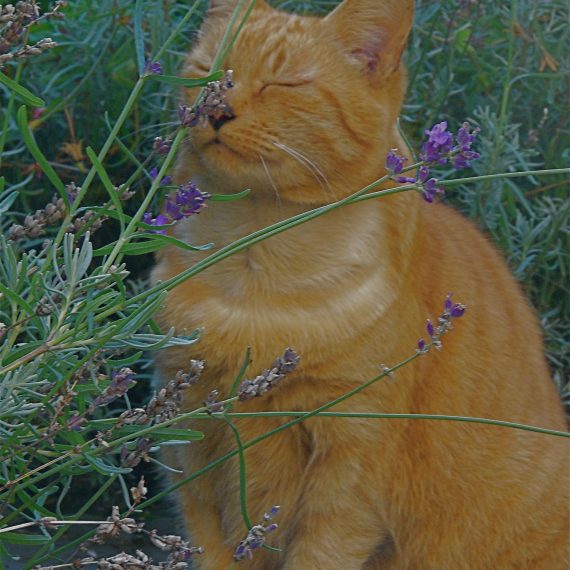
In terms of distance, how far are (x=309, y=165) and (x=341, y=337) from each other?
0.31 meters

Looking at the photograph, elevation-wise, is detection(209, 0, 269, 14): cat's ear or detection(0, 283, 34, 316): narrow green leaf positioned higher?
detection(209, 0, 269, 14): cat's ear

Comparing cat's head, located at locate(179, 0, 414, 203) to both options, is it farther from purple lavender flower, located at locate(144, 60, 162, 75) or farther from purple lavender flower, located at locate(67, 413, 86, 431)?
purple lavender flower, located at locate(67, 413, 86, 431)

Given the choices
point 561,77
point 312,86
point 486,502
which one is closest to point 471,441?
point 486,502

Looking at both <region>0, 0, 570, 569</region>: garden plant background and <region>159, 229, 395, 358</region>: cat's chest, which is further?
<region>0, 0, 570, 569</region>: garden plant background

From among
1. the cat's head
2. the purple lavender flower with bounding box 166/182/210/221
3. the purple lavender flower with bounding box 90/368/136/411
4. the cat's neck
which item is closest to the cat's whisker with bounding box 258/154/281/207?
the cat's head

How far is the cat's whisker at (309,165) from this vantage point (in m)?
1.87

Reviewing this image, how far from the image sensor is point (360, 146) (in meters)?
1.96

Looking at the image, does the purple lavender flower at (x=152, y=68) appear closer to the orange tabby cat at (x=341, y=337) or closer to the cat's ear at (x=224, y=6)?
the orange tabby cat at (x=341, y=337)

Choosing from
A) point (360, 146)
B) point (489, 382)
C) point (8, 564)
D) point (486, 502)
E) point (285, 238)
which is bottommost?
point (8, 564)

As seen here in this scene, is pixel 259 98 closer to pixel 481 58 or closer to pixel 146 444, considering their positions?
pixel 146 444

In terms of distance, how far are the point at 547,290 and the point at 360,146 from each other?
1.24 m

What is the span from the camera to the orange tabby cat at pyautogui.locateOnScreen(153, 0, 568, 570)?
6.36 ft

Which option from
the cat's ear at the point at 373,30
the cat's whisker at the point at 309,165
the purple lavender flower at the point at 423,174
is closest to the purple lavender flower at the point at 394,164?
the purple lavender flower at the point at 423,174

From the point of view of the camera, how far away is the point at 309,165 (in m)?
1.90
